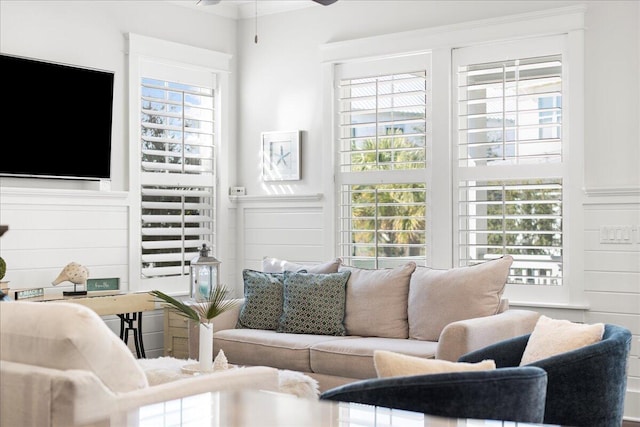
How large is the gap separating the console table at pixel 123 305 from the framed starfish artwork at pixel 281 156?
149cm

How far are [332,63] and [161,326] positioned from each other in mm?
2313

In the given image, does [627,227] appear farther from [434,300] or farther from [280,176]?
[280,176]

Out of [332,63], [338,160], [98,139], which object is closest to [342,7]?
[332,63]

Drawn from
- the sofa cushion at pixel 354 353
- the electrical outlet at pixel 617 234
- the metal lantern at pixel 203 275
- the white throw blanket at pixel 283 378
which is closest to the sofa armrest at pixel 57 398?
the white throw blanket at pixel 283 378

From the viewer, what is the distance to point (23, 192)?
517 centimetres

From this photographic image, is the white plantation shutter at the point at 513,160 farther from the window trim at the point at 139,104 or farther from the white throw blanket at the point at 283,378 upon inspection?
the window trim at the point at 139,104

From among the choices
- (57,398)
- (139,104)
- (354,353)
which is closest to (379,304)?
(354,353)

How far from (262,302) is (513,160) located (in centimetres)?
185

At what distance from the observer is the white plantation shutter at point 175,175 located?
599 centimetres

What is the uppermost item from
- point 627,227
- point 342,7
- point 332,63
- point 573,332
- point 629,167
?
point 342,7

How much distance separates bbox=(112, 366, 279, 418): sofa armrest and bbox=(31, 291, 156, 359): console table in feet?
6.90

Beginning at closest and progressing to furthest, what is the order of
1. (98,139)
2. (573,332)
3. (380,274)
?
(573,332) < (380,274) < (98,139)

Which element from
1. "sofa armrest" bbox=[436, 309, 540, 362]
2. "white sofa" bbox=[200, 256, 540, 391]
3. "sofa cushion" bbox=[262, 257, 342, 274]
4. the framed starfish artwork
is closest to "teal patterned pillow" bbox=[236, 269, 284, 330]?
A: "white sofa" bbox=[200, 256, 540, 391]

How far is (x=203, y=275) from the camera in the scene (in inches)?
227
